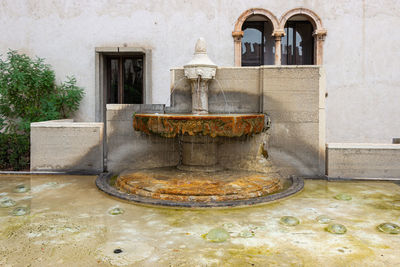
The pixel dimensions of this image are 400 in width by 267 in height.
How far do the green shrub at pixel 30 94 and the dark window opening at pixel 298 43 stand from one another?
638 centimetres

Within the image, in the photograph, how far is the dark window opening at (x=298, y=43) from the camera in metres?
10.9

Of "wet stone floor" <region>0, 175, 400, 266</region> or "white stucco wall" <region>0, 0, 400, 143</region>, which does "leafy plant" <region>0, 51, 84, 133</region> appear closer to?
"white stucco wall" <region>0, 0, 400, 143</region>

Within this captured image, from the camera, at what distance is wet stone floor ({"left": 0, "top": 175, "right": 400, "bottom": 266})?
2949 millimetres

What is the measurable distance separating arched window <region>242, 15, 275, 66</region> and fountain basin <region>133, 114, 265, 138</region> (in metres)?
5.92

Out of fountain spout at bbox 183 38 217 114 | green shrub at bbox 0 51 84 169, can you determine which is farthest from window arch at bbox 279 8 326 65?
green shrub at bbox 0 51 84 169

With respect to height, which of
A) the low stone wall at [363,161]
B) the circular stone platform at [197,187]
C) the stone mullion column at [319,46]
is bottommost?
the circular stone platform at [197,187]

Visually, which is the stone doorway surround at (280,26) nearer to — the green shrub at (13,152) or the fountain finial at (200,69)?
the fountain finial at (200,69)

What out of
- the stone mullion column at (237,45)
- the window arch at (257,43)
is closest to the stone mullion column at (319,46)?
the window arch at (257,43)

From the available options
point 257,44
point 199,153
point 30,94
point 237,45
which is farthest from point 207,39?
point 30,94

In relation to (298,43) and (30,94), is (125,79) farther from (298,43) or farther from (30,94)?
(298,43)

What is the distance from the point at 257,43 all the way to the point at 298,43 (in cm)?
128

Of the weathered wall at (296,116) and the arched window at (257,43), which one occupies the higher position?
the arched window at (257,43)

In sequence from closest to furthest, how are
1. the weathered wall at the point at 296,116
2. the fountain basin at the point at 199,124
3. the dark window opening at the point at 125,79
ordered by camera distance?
the fountain basin at the point at 199,124 → the weathered wall at the point at 296,116 → the dark window opening at the point at 125,79

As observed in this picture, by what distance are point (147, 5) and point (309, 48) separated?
5.13 metres
